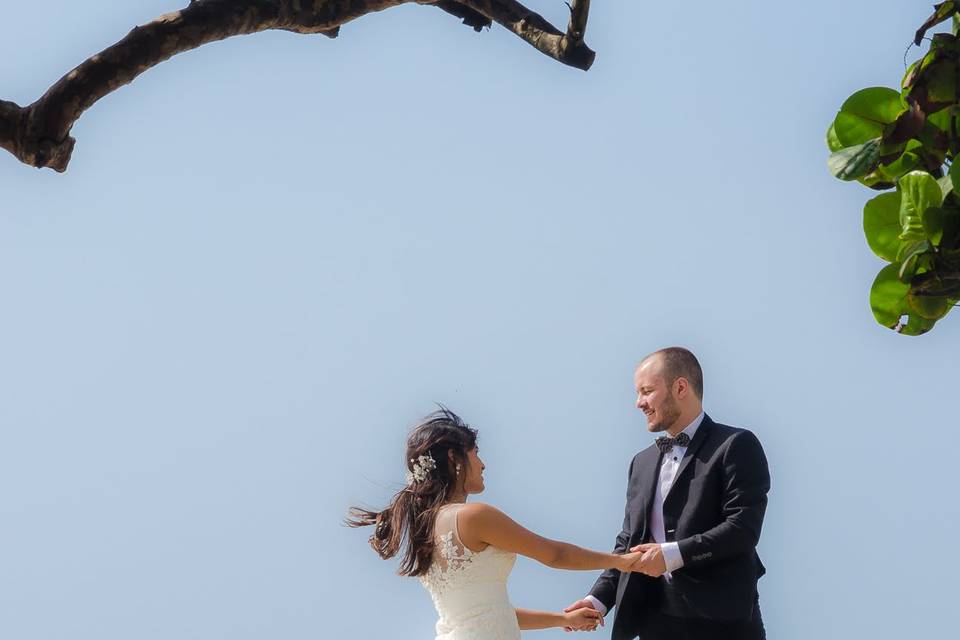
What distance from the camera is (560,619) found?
21.7ft

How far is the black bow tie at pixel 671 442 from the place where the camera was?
254 inches

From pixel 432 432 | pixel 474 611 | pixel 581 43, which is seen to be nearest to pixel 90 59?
pixel 581 43

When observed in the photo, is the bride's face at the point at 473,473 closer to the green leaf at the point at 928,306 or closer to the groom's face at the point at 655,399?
the groom's face at the point at 655,399

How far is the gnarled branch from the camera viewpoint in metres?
3.50

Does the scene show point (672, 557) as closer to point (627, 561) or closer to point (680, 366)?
point (627, 561)

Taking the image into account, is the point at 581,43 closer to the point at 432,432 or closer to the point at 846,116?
the point at 432,432

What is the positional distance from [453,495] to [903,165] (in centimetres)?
477

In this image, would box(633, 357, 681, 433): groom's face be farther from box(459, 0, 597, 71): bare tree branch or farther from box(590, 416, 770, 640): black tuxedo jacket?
box(459, 0, 597, 71): bare tree branch

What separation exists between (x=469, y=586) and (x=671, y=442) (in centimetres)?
126

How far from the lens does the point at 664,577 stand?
633 cm

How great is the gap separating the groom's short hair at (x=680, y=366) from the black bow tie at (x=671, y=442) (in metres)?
0.24

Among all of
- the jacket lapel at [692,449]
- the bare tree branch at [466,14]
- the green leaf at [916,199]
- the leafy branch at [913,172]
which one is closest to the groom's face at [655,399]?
the jacket lapel at [692,449]

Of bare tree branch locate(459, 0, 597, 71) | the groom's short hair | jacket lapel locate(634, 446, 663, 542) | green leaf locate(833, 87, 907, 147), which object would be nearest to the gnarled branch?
bare tree branch locate(459, 0, 597, 71)

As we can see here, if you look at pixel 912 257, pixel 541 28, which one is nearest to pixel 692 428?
pixel 541 28
